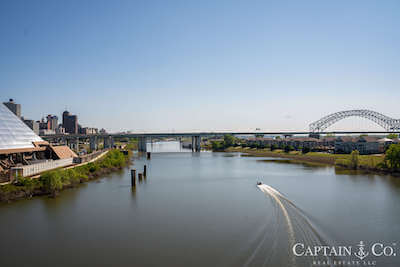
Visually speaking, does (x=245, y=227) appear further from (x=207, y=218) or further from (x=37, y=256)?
(x=37, y=256)

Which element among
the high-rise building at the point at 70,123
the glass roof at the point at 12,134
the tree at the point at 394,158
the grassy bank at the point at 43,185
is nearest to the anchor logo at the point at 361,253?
the grassy bank at the point at 43,185

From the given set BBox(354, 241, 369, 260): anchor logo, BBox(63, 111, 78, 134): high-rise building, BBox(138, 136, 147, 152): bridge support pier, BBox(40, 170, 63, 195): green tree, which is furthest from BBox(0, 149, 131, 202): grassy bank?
BBox(63, 111, 78, 134): high-rise building

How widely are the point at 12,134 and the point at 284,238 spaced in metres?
26.0

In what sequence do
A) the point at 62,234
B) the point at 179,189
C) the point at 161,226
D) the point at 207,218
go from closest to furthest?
the point at 62,234 → the point at 161,226 → the point at 207,218 → the point at 179,189

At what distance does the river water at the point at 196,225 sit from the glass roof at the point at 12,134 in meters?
8.51

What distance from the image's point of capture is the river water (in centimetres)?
1050

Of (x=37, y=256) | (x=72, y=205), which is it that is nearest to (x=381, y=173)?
(x=72, y=205)

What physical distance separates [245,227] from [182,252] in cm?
384

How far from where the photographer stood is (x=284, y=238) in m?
12.0

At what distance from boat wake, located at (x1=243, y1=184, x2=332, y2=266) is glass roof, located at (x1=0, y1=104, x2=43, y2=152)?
22.3m

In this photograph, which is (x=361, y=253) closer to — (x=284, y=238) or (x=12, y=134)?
(x=284, y=238)

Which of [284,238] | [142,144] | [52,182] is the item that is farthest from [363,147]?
[142,144]

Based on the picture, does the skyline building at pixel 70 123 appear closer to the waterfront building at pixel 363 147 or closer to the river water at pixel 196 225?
the waterfront building at pixel 363 147

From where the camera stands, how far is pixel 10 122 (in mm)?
28969
